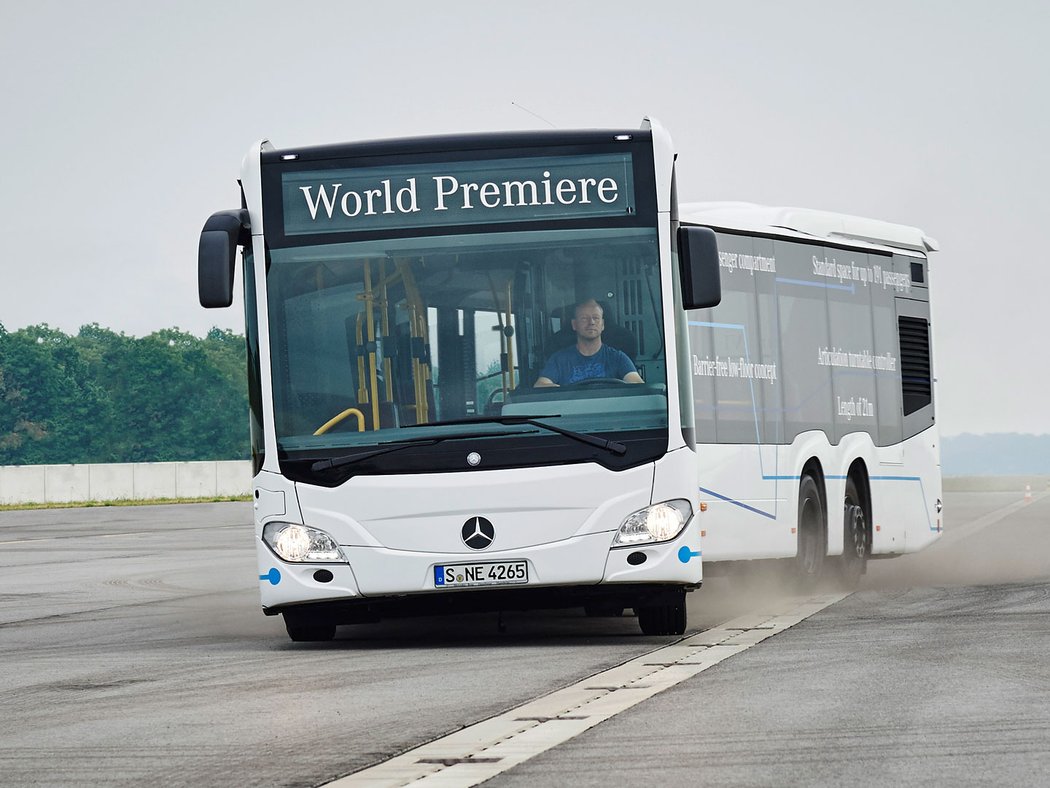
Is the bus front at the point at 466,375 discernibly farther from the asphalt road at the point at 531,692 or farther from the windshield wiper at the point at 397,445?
the asphalt road at the point at 531,692

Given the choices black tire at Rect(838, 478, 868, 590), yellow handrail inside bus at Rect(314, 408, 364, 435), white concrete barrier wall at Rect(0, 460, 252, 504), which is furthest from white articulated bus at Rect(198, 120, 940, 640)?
white concrete barrier wall at Rect(0, 460, 252, 504)

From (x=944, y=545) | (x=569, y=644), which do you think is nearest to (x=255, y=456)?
(x=569, y=644)

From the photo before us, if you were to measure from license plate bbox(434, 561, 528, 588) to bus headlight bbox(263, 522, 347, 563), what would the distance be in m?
0.69

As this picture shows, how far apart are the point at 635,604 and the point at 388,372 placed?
2073 mm

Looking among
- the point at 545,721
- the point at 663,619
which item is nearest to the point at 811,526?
the point at 663,619

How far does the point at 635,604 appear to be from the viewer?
38.7ft

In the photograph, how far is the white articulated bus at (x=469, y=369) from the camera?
11.4 metres

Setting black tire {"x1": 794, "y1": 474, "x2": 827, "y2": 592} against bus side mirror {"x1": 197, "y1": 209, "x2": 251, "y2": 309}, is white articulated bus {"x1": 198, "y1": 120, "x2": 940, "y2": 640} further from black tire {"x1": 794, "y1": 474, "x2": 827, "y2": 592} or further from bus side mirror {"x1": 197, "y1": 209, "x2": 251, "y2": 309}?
black tire {"x1": 794, "y1": 474, "x2": 827, "y2": 592}

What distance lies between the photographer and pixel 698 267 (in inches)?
458

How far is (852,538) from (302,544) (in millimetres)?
6831

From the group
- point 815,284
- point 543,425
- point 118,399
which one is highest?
point 118,399

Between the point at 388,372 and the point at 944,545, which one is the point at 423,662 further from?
the point at 944,545

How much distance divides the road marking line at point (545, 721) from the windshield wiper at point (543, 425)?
125 cm

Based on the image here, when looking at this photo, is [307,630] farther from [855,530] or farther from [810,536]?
[855,530]
